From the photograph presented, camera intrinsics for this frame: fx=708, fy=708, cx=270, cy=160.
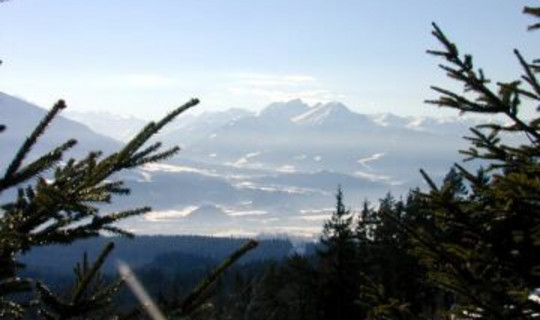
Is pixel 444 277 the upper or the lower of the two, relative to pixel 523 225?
lower

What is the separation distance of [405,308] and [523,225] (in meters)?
1.43

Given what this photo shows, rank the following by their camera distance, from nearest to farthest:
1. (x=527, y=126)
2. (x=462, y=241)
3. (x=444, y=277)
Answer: (x=527, y=126) < (x=444, y=277) < (x=462, y=241)

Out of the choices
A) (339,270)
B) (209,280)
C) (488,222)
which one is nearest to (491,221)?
(488,222)

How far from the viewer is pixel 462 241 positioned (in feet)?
23.3

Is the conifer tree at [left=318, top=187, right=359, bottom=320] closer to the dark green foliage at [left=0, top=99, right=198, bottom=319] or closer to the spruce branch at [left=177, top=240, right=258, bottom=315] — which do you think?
the dark green foliage at [left=0, top=99, right=198, bottom=319]

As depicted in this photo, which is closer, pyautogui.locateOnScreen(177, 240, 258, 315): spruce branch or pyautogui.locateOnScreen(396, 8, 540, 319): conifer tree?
pyautogui.locateOnScreen(177, 240, 258, 315): spruce branch

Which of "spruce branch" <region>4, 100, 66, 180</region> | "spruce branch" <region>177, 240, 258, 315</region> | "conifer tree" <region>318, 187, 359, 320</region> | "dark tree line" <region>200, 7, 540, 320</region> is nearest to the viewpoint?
"spruce branch" <region>4, 100, 66, 180</region>

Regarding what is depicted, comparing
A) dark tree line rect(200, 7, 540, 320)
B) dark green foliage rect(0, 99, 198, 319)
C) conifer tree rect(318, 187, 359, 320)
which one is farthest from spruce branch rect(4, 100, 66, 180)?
conifer tree rect(318, 187, 359, 320)

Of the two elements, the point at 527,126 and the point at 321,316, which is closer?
the point at 527,126

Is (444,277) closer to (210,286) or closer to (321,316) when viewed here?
(210,286)

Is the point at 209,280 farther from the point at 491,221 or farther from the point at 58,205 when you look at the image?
the point at 491,221

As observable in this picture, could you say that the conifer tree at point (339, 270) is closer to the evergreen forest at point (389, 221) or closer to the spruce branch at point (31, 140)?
the evergreen forest at point (389, 221)

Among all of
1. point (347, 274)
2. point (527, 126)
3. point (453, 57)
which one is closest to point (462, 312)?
point (527, 126)

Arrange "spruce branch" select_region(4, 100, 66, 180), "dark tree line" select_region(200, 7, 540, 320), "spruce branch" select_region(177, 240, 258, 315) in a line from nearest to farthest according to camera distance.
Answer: "spruce branch" select_region(4, 100, 66, 180), "spruce branch" select_region(177, 240, 258, 315), "dark tree line" select_region(200, 7, 540, 320)
